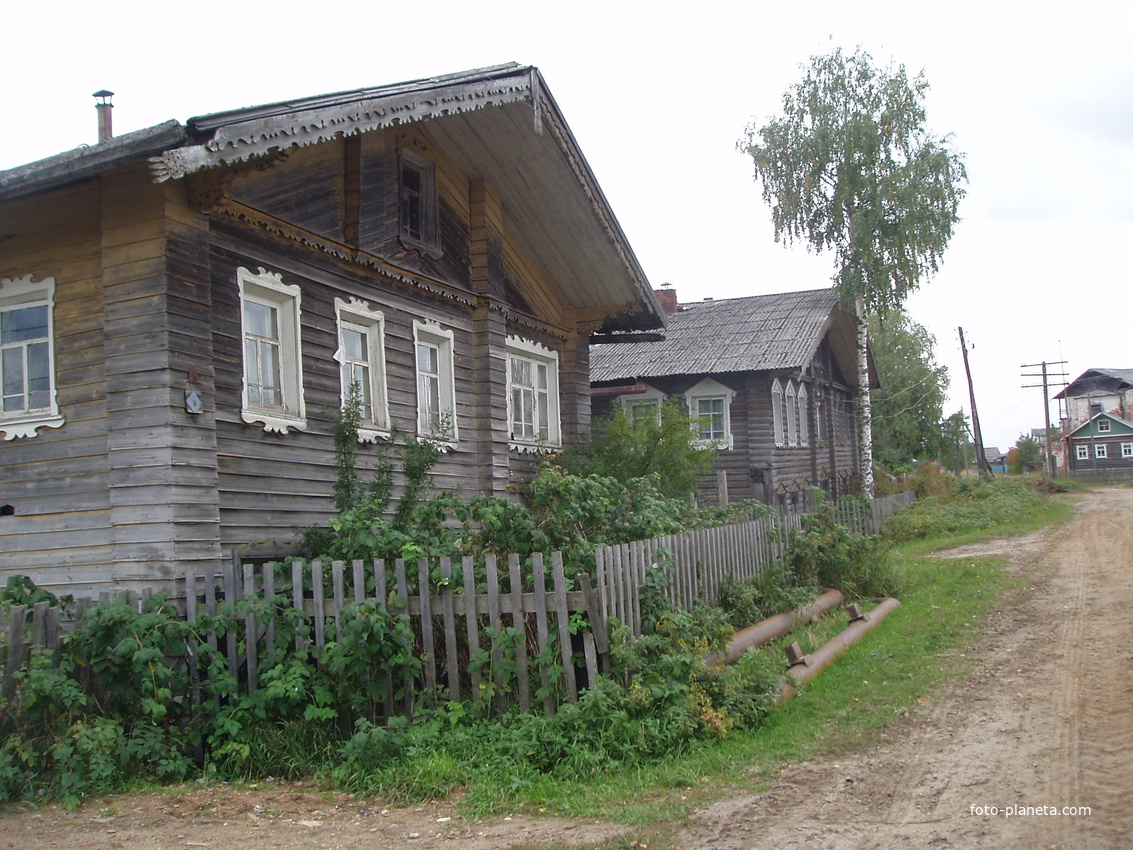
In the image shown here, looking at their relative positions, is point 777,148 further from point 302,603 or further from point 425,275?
point 302,603

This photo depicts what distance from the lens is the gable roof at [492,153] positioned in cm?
700

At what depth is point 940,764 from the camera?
5.62m

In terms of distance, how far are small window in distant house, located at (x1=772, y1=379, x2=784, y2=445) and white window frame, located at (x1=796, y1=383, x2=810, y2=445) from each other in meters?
2.08

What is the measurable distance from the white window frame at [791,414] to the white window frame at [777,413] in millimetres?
434

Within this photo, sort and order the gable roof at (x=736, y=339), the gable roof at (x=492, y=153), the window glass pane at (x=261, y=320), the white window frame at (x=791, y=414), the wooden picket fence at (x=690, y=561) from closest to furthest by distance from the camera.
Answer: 1. the wooden picket fence at (x=690, y=561)
2. the gable roof at (x=492, y=153)
3. the window glass pane at (x=261, y=320)
4. the gable roof at (x=736, y=339)
5. the white window frame at (x=791, y=414)

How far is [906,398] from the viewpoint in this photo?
45.8 metres

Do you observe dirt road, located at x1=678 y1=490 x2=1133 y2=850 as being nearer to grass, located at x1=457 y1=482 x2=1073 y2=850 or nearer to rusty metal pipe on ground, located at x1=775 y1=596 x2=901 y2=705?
grass, located at x1=457 y1=482 x2=1073 y2=850

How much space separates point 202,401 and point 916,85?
25.2 m

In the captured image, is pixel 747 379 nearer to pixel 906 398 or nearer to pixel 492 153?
pixel 492 153

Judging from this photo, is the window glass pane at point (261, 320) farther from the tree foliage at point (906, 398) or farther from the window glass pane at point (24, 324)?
the tree foliage at point (906, 398)

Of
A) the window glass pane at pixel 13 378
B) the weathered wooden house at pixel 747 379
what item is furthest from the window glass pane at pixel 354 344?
the weathered wooden house at pixel 747 379

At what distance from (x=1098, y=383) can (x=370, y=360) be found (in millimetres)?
69832

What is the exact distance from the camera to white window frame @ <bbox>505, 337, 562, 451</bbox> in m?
13.4

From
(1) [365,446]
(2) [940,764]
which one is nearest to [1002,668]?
(2) [940,764]
